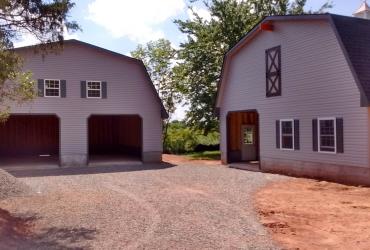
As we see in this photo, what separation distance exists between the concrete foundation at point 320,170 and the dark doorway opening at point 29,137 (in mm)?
15532

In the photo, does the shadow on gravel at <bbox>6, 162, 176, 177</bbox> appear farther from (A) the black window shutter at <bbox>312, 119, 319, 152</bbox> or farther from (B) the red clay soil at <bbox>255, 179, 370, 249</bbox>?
(B) the red clay soil at <bbox>255, 179, 370, 249</bbox>

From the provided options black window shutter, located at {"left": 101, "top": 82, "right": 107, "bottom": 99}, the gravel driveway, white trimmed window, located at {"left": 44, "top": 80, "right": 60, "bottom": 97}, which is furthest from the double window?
white trimmed window, located at {"left": 44, "top": 80, "right": 60, "bottom": 97}

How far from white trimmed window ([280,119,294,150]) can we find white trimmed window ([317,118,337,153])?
72.3 inches

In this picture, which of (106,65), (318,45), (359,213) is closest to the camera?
(359,213)

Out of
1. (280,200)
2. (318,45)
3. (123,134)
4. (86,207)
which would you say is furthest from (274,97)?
(123,134)

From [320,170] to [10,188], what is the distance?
1182cm

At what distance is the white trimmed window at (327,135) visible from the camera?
53.4ft

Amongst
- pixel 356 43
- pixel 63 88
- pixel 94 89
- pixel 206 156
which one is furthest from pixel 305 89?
pixel 206 156

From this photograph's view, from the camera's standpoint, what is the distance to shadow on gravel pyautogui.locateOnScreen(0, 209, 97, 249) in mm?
7681

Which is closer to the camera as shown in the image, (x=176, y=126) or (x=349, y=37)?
(x=349, y=37)

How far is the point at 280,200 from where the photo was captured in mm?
12305

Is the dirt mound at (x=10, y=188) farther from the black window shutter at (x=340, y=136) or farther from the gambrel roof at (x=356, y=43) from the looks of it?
the gambrel roof at (x=356, y=43)

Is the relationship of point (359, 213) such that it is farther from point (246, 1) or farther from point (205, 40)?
point (246, 1)

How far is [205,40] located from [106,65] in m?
10.6
